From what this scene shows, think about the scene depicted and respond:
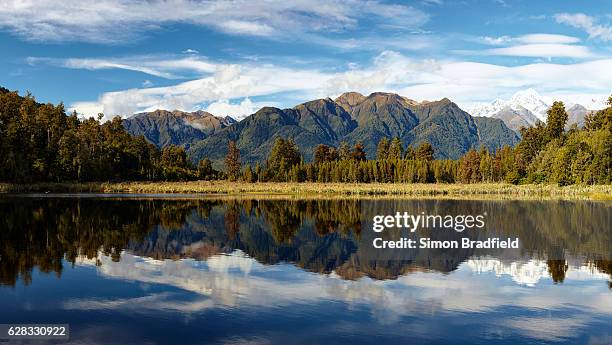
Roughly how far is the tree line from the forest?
0.81 ft

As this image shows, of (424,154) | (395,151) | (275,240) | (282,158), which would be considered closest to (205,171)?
(282,158)

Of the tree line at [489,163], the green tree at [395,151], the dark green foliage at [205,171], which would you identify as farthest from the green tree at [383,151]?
the dark green foliage at [205,171]

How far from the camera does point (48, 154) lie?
327 feet

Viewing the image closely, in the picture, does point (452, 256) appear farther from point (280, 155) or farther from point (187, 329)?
point (280, 155)

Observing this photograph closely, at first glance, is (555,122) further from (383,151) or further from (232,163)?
(232,163)

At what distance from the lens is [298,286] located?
61.4 feet

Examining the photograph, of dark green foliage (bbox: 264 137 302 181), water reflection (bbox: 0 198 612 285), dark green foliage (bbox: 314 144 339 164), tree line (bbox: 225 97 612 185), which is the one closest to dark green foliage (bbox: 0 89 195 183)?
tree line (bbox: 225 97 612 185)

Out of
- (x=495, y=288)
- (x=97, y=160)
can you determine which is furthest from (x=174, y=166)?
(x=495, y=288)

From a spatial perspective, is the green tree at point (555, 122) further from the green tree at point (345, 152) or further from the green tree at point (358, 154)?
the green tree at point (345, 152)

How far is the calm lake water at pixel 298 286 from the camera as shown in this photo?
1352 cm

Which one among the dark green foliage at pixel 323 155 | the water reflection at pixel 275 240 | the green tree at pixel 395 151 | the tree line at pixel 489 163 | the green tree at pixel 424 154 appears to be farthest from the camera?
the green tree at pixel 424 154

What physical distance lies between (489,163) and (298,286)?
14240cm

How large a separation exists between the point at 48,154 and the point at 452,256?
94.1 metres

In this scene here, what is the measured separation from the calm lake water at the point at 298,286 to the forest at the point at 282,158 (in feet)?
230
